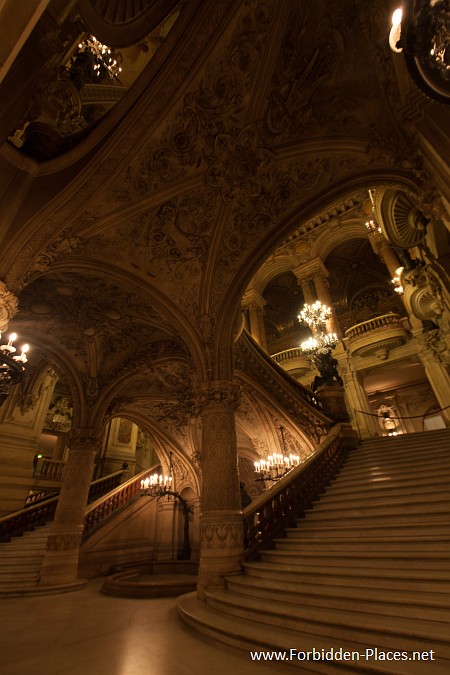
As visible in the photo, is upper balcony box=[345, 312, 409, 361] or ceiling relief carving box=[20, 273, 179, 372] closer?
ceiling relief carving box=[20, 273, 179, 372]

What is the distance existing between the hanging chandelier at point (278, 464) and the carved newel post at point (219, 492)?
10.0 ft

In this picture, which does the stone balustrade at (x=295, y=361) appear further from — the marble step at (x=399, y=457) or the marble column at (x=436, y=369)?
the marble step at (x=399, y=457)

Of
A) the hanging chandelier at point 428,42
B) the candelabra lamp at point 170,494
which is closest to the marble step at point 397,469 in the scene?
the hanging chandelier at point 428,42

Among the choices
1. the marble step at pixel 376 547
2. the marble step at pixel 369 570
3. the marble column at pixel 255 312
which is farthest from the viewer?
the marble column at pixel 255 312

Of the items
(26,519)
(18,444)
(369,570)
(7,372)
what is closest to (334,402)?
(369,570)

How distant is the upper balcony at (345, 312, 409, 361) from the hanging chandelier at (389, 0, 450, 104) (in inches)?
531

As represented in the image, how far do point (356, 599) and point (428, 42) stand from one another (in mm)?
4520

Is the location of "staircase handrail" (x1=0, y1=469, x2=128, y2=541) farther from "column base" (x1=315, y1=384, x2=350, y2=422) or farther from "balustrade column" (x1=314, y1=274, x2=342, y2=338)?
"balustrade column" (x1=314, y1=274, x2=342, y2=338)

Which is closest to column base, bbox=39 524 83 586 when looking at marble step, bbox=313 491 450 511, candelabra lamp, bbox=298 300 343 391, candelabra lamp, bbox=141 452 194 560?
candelabra lamp, bbox=141 452 194 560

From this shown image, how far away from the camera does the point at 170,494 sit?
11.5 metres

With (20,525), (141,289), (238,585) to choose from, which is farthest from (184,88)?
(20,525)

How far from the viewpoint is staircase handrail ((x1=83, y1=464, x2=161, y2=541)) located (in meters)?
10.2

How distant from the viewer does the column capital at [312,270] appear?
17219mm

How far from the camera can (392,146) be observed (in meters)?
4.26
